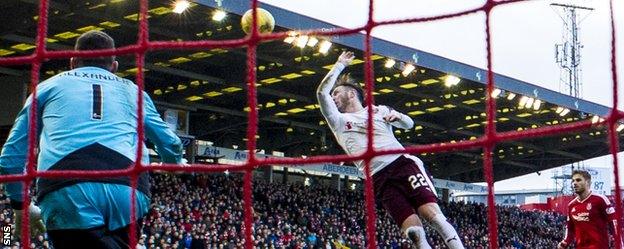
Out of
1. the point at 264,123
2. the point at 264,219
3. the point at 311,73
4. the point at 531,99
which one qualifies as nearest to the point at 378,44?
the point at 311,73

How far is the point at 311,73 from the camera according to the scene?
2767 cm

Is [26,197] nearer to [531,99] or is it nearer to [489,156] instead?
[489,156]

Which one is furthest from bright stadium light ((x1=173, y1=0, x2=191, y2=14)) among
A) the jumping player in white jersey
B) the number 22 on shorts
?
the number 22 on shorts

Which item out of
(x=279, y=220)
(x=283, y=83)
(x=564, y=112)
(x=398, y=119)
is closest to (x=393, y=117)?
(x=398, y=119)

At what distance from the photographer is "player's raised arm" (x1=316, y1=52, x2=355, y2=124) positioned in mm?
6117

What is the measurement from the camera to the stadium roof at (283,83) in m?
22.0

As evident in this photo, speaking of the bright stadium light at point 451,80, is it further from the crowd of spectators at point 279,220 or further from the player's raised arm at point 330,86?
the player's raised arm at point 330,86

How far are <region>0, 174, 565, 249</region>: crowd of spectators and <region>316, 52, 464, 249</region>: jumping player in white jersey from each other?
8.40 meters

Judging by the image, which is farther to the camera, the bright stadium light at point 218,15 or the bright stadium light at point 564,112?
the bright stadium light at point 564,112

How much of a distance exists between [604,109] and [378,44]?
14334 millimetres

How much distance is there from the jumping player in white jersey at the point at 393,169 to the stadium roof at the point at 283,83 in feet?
33.6

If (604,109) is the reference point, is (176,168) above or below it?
below

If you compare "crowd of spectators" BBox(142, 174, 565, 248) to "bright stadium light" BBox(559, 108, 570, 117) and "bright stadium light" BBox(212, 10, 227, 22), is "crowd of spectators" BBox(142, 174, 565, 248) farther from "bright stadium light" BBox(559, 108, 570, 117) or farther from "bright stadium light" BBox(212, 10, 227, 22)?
"bright stadium light" BBox(559, 108, 570, 117)

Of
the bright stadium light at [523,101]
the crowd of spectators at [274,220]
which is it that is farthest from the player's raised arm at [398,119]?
the bright stadium light at [523,101]
